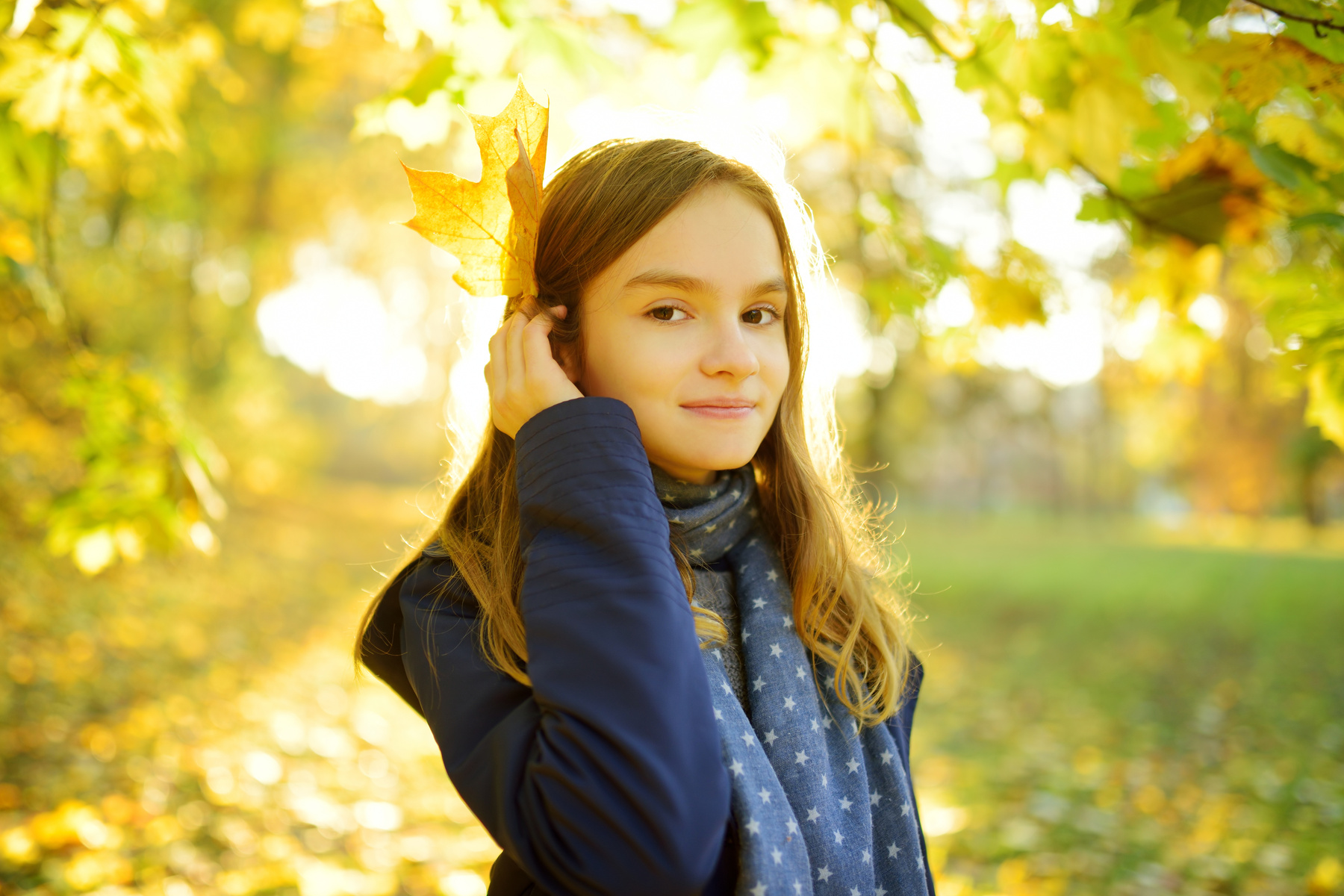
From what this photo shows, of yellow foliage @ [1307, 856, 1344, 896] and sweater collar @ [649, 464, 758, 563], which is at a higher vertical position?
sweater collar @ [649, 464, 758, 563]

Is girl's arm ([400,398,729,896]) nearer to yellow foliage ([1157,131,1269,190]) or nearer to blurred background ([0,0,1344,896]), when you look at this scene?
blurred background ([0,0,1344,896])

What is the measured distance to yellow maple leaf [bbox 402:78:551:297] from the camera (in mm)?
1333

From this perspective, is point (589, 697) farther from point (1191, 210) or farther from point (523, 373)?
point (1191, 210)

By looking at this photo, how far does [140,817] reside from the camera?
12.0 ft

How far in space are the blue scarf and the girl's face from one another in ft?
0.45

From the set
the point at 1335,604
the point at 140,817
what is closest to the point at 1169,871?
the point at 140,817

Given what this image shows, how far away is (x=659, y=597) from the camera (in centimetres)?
114

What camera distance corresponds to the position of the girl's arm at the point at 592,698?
1.03 m

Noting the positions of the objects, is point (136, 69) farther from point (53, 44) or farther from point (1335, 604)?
point (1335, 604)

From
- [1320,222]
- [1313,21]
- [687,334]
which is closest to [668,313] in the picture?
[687,334]

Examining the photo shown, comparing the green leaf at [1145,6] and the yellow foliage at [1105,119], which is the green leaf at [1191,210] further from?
the green leaf at [1145,6]

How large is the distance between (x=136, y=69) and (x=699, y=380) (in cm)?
189

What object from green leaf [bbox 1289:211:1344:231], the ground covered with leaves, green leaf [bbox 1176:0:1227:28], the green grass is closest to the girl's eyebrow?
the ground covered with leaves

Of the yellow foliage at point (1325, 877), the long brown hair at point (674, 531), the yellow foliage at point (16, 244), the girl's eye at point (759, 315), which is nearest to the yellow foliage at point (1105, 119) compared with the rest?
the long brown hair at point (674, 531)
